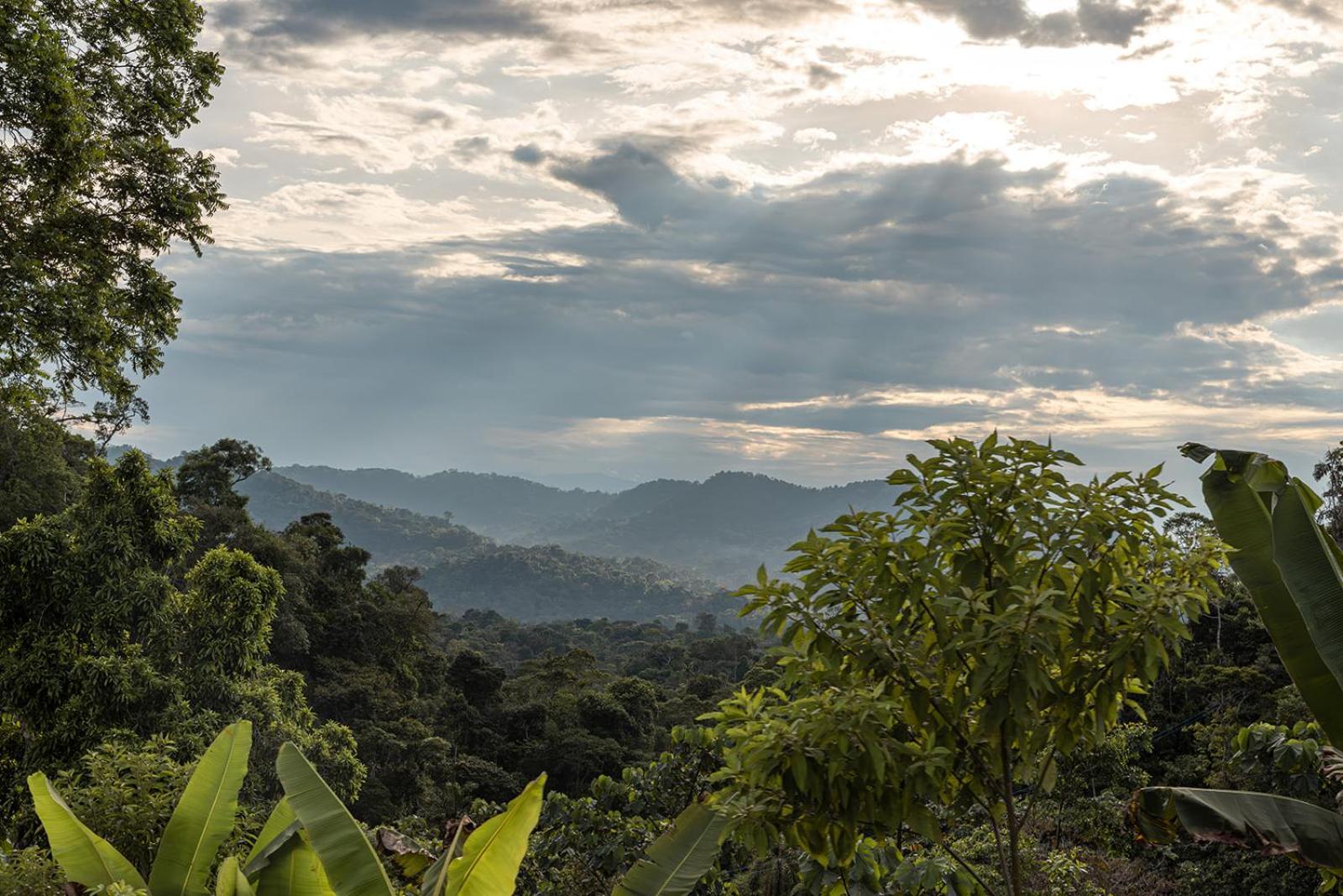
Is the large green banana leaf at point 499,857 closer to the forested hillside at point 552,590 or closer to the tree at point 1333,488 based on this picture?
the tree at point 1333,488

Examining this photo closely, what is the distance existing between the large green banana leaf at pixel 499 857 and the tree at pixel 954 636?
103cm

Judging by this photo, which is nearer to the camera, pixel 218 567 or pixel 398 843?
pixel 398 843

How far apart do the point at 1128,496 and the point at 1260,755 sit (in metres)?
3.07

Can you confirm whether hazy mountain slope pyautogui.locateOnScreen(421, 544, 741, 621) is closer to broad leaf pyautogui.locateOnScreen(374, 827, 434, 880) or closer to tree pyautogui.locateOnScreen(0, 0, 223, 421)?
tree pyautogui.locateOnScreen(0, 0, 223, 421)

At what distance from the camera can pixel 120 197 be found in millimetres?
10648

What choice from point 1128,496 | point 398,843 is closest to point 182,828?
point 398,843

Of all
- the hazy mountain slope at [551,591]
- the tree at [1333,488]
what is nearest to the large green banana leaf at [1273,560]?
the tree at [1333,488]

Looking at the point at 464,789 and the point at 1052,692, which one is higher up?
the point at 1052,692

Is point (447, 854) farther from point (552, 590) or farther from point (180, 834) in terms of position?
point (552, 590)

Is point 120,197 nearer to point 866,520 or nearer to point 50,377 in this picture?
point 50,377

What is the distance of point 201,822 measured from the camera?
4.64 metres

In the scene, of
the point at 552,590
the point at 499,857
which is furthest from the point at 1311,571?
the point at 552,590

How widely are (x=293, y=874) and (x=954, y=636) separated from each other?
3.28 metres

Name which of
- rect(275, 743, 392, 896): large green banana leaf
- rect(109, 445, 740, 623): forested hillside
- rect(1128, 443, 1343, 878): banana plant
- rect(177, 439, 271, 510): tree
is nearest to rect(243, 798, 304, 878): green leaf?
rect(275, 743, 392, 896): large green banana leaf
